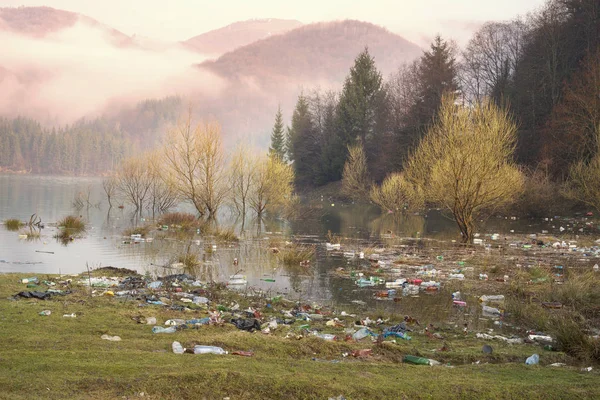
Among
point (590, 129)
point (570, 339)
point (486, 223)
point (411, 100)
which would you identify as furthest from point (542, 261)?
point (411, 100)

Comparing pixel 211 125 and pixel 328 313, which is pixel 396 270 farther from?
pixel 211 125

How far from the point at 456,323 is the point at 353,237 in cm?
1655

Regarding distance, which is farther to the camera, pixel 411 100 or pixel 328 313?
pixel 411 100

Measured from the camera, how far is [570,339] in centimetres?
849

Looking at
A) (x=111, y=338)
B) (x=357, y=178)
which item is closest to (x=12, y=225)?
(x=111, y=338)

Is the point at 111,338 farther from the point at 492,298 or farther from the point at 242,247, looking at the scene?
the point at 242,247

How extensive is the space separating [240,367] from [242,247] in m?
16.7

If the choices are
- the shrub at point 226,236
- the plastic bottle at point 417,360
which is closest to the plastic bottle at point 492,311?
the plastic bottle at point 417,360

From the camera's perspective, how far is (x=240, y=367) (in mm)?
6535

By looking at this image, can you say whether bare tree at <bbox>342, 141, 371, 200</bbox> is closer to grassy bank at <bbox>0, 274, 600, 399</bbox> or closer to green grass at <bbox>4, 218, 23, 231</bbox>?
green grass at <bbox>4, 218, 23, 231</bbox>

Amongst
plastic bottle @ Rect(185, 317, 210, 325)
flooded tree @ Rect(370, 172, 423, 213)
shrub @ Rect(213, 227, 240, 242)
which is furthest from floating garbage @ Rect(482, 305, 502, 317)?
flooded tree @ Rect(370, 172, 423, 213)

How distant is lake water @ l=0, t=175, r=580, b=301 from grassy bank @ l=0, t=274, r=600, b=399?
531 centimetres

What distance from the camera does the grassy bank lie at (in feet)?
19.1

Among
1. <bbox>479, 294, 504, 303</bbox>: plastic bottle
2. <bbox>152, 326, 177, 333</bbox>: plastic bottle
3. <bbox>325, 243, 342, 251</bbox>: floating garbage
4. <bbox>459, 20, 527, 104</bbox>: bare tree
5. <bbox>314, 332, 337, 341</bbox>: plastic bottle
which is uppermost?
<bbox>459, 20, 527, 104</bbox>: bare tree
